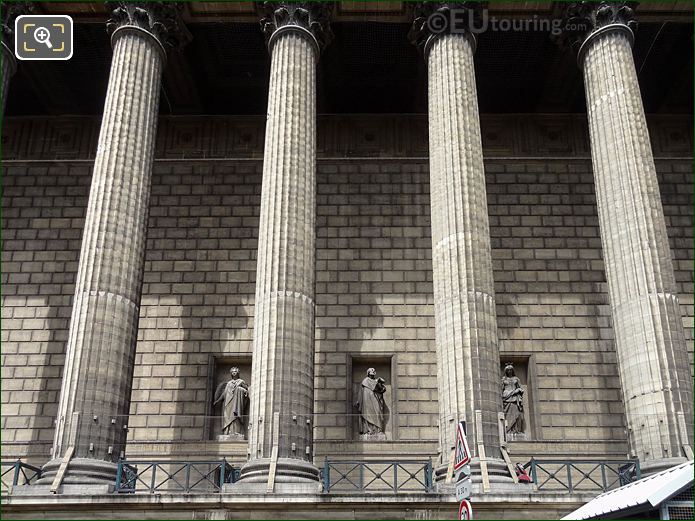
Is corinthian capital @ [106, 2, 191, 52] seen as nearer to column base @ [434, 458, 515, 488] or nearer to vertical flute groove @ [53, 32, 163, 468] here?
vertical flute groove @ [53, 32, 163, 468]

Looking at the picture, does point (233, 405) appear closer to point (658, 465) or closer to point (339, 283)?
point (339, 283)

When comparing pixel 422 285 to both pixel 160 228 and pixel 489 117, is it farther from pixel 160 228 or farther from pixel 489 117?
pixel 160 228

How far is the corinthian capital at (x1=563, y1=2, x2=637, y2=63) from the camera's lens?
26.3m

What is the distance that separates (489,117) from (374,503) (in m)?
18.7

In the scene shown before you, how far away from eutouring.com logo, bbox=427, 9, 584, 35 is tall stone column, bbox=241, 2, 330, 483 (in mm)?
3722

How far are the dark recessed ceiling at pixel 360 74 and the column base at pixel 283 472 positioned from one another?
1568cm

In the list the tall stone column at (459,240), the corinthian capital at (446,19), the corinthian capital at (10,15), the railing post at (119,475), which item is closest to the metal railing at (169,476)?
the railing post at (119,475)

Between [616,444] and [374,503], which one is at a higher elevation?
[616,444]

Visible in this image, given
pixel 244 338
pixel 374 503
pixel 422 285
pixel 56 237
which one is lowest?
pixel 374 503

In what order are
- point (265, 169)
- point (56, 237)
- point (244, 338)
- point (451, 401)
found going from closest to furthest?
1. point (451, 401)
2. point (265, 169)
3. point (244, 338)
4. point (56, 237)

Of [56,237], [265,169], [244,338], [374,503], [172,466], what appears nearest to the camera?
[374,503]

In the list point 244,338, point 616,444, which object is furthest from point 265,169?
point 616,444

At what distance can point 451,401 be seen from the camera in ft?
69.7

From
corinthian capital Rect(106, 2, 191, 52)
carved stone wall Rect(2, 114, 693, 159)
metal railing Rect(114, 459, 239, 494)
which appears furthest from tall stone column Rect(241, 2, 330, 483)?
carved stone wall Rect(2, 114, 693, 159)
